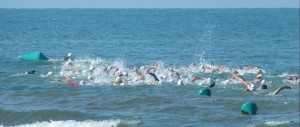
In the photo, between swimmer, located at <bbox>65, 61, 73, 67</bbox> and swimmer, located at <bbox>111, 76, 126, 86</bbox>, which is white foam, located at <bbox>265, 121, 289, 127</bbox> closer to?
swimmer, located at <bbox>111, 76, 126, 86</bbox>

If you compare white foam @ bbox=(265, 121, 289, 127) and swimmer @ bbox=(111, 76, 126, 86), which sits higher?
swimmer @ bbox=(111, 76, 126, 86)

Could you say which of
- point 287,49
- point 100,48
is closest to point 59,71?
point 100,48

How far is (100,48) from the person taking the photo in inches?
2282

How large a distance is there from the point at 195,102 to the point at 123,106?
3050 millimetres

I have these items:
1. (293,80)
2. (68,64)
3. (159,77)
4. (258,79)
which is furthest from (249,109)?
(68,64)

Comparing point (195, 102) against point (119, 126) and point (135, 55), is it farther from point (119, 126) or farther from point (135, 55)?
point (135, 55)

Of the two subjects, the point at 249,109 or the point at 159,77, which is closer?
the point at 249,109

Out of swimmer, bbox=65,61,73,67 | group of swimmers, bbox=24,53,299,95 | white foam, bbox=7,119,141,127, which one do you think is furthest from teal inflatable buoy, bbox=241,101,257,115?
swimmer, bbox=65,61,73,67

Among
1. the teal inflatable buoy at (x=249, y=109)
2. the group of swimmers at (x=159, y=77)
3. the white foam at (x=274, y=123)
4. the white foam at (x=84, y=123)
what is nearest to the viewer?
the white foam at (x=274, y=123)

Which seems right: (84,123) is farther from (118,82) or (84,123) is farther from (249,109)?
(118,82)

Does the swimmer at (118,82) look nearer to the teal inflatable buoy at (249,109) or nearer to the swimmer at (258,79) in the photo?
the swimmer at (258,79)

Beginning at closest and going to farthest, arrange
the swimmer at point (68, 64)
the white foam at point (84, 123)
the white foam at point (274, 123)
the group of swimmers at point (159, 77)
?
the white foam at point (274, 123) → the white foam at point (84, 123) → the group of swimmers at point (159, 77) → the swimmer at point (68, 64)

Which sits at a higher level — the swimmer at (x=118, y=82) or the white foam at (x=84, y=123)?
the swimmer at (x=118, y=82)

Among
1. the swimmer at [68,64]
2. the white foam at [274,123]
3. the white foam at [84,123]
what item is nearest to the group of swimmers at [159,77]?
the swimmer at [68,64]
